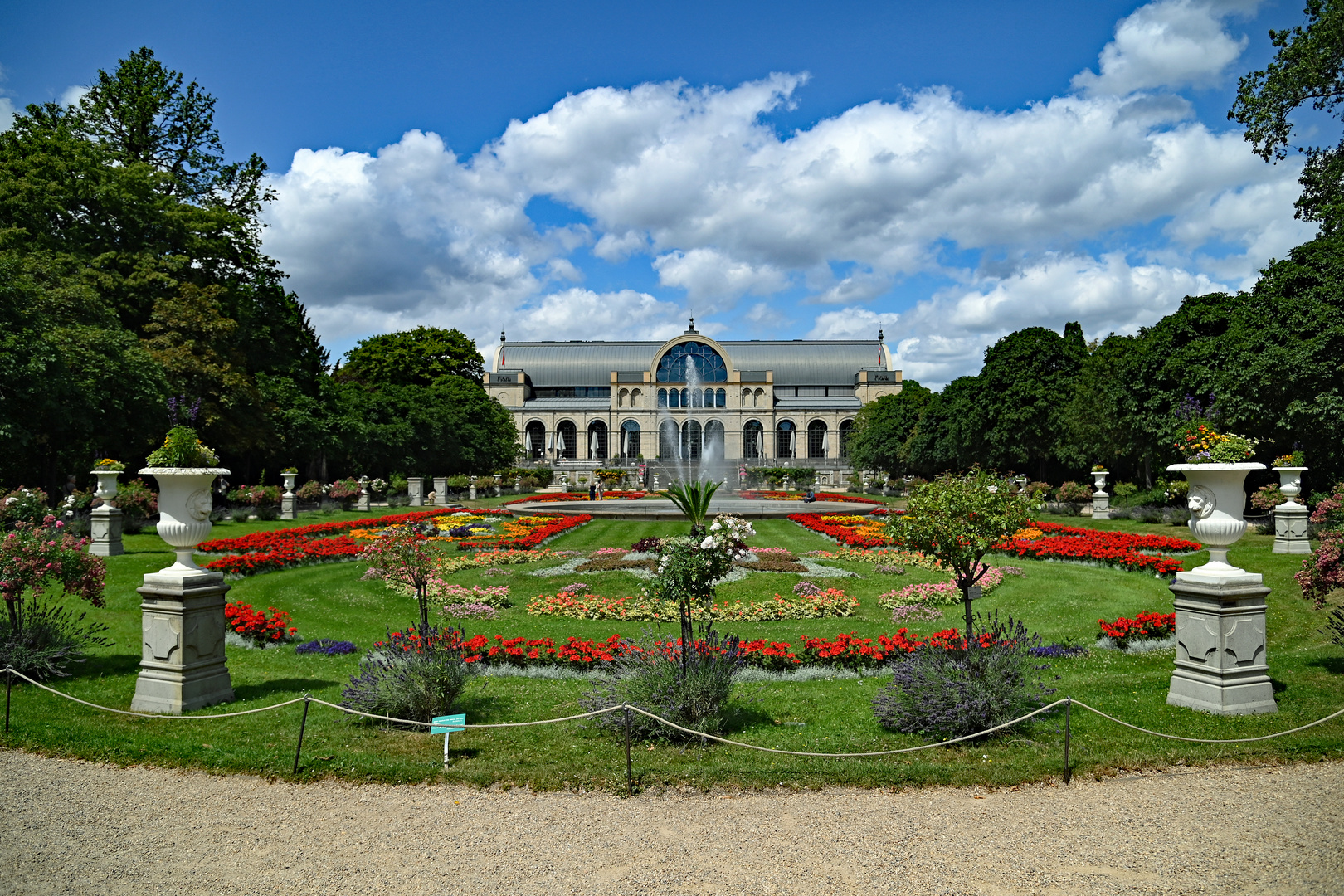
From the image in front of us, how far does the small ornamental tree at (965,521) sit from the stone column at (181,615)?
694 centimetres

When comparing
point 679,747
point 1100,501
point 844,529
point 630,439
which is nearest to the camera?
point 679,747

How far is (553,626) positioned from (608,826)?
739 cm

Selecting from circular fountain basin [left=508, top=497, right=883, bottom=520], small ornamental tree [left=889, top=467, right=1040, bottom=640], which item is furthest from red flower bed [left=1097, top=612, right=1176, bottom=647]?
circular fountain basin [left=508, top=497, right=883, bottom=520]

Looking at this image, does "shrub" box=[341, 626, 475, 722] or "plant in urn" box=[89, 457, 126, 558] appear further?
"plant in urn" box=[89, 457, 126, 558]

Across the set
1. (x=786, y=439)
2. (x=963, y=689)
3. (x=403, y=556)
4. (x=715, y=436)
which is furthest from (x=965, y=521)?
(x=786, y=439)

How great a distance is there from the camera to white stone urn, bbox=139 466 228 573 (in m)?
7.75

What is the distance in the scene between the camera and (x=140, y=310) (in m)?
28.3

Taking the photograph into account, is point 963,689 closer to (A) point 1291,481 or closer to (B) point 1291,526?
(B) point 1291,526

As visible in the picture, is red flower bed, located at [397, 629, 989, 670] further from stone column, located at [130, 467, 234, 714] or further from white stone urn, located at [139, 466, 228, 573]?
white stone urn, located at [139, 466, 228, 573]

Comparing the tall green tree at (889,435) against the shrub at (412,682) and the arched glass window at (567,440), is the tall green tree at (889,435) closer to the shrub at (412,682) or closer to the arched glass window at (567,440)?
the arched glass window at (567,440)

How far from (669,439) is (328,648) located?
2827 inches

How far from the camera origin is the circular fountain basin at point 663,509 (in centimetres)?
3038

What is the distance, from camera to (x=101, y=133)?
31.6 meters

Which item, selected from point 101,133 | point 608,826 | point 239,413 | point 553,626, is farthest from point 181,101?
point 608,826
